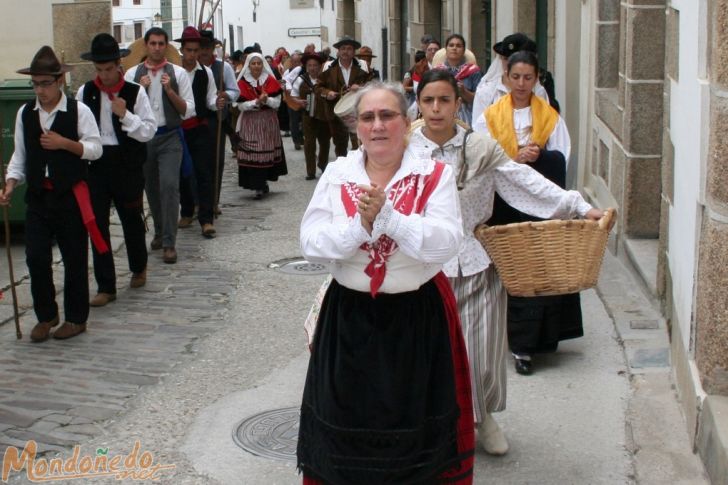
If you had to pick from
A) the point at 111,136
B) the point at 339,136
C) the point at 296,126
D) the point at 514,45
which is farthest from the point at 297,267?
the point at 296,126

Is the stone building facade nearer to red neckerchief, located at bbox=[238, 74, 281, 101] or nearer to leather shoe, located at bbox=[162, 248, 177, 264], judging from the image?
red neckerchief, located at bbox=[238, 74, 281, 101]

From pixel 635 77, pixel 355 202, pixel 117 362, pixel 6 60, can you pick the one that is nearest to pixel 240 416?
pixel 117 362

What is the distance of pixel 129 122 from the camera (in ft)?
29.5

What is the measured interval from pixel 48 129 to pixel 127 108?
1202 millimetres

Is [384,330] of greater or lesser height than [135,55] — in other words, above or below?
below

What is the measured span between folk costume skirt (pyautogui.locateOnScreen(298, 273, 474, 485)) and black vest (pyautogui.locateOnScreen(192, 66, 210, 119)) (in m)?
7.32

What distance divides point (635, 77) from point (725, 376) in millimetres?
4362

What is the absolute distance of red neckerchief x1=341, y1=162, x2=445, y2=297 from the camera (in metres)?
4.43

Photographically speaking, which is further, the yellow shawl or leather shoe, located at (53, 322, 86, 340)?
leather shoe, located at (53, 322, 86, 340)

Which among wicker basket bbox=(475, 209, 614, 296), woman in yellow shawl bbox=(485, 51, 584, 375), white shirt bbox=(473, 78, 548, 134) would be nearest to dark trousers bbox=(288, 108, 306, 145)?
white shirt bbox=(473, 78, 548, 134)

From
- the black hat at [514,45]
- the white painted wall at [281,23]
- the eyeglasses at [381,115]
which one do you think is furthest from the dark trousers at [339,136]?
the white painted wall at [281,23]

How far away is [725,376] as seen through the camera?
5.16m

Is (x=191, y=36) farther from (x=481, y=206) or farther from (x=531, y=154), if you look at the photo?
(x=481, y=206)

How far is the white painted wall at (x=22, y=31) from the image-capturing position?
14.3m
